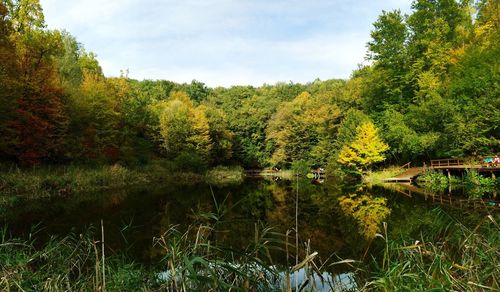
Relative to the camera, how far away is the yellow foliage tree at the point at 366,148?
30.3 metres

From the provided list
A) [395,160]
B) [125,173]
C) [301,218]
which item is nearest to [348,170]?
[395,160]

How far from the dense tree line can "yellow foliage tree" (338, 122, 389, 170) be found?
54 cm

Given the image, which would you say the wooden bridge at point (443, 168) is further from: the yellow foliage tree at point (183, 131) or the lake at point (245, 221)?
the yellow foliage tree at point (183, 131)

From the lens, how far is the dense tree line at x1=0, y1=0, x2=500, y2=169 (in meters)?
20.9

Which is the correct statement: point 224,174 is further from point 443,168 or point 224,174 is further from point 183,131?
point 443,168

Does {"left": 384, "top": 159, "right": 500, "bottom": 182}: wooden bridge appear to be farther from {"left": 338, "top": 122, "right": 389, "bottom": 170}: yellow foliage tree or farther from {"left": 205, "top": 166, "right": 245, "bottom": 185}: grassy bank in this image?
{"left": 205, "top": 166, "right": 245, "bottom": 185}: grassy bank

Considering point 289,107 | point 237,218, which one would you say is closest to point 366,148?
point 289,107

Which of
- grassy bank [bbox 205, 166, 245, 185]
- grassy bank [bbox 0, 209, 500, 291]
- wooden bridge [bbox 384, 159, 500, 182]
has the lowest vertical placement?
grassy bank [bbox 205, 166, 245, 185]

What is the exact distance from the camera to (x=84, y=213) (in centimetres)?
1270

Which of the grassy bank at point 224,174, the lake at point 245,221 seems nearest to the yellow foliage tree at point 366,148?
the grassy bank at point 224,174

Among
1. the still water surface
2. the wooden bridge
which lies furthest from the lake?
the wooden bridge

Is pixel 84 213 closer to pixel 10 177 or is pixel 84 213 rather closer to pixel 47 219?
pixel 47 219

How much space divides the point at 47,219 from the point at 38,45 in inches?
555

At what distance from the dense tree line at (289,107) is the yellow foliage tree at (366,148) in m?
0.54
